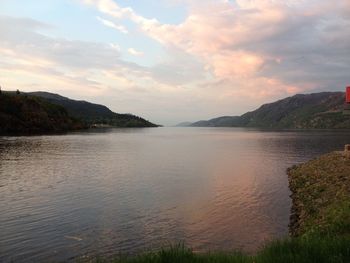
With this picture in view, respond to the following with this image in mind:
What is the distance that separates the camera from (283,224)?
27.5m

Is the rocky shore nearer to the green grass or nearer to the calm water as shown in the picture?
the calm water

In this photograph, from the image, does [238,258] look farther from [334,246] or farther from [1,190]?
[1,190]

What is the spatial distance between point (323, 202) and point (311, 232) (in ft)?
35.7

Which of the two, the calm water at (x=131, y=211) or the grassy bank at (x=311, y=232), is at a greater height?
the grassy bank at (x=311, y=232)

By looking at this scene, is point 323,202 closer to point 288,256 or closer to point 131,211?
point 131,211

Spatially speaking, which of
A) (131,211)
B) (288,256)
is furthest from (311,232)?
(131,211)

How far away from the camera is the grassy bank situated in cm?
1207

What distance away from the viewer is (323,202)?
2898cm

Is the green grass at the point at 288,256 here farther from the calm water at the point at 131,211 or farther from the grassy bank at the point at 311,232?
the calm water at the point at 131,211

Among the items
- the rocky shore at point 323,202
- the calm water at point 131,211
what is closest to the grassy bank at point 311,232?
the rocky shore at point 323,202

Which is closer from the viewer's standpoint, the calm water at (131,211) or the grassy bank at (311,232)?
the grassy bank at (311,232)

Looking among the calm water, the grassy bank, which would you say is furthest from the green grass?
the calm water

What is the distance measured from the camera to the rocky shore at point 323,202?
1972 centimetres

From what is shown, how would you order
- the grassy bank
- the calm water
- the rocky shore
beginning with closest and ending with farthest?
the grassy bank, the rocky shore, the calm water
